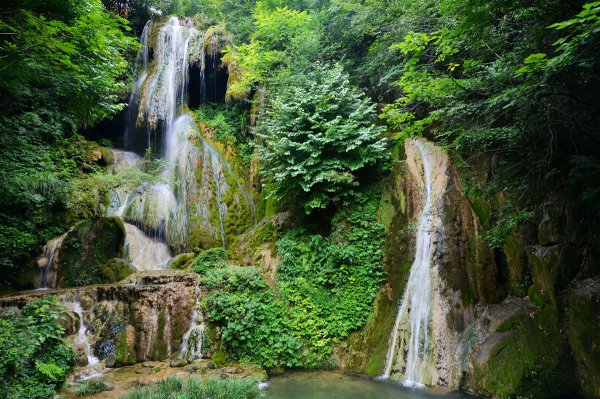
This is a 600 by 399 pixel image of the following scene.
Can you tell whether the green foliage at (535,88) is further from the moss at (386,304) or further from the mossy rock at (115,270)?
the mossy rock at (115,270)

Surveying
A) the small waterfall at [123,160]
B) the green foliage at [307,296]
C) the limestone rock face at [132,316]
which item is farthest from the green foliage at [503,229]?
the small waterfall at [123,160]

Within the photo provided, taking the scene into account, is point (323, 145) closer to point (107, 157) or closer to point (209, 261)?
point (209, 261)

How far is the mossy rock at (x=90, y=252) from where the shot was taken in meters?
10.2

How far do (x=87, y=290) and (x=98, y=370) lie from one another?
2.11 meters

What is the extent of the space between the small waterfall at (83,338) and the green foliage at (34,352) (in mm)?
506

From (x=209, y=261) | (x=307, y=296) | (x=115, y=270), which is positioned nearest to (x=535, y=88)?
(x=307, y=296)

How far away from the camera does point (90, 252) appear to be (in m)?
10.5

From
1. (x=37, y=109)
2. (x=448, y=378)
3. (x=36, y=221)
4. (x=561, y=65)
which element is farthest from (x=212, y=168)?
(x=561, y=65)

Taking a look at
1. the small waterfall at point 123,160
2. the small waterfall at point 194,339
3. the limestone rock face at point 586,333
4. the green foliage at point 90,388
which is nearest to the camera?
the limestone rock face at point 586,333

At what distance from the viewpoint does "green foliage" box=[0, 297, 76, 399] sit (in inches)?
215

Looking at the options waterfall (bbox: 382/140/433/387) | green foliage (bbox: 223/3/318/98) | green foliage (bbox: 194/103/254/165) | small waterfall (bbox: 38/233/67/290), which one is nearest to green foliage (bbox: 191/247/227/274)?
small waterfall (bbox: 38/233/67/290)

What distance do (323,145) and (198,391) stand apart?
6.20 m

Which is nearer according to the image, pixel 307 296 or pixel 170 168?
pixel 307 296

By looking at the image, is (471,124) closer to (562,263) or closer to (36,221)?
(562,263)
